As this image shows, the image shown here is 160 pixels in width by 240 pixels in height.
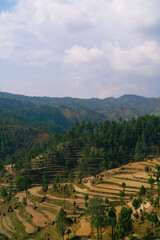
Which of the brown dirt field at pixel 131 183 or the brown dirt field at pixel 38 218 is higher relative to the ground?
the brown dirt field at pixel 131 183

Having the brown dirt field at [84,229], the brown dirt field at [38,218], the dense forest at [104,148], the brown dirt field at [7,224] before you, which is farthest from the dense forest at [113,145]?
the brown dirt field at [84,229]

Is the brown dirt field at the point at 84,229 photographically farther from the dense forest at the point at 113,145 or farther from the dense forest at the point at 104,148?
the dense forest at the point at 113,145

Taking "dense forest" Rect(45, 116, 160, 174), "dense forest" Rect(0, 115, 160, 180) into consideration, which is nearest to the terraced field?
"dense forest" Rect(0, 115, 160, 180)

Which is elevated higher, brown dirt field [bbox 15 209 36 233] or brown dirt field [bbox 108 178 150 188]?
brown dirt field [bbox 108 178 150 188]

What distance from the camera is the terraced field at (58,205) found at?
52.6 m

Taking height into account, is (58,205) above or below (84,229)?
below

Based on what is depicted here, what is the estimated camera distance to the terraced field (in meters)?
52.6

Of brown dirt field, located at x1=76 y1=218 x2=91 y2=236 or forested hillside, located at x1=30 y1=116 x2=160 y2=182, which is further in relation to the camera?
forested hillside, located at x1=30 y1=116 x2=160 y2=182

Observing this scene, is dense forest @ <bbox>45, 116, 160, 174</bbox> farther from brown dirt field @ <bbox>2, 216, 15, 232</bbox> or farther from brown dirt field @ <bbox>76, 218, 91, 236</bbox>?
brown dirt field @ <bbox>76, 218, 91, 236</bbox>

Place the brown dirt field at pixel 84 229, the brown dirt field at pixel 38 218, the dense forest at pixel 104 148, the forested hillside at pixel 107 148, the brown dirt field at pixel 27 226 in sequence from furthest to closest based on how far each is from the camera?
the forested hillside at pixel 107 148
the dense forest at pixel 104 148
the brown dirt field at pixel 38 218
the brown dirt field at pixel 27 226
the brown dirt field at pixel 84 229

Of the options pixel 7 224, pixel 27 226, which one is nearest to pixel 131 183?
pixel 27 226

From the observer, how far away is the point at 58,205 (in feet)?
218

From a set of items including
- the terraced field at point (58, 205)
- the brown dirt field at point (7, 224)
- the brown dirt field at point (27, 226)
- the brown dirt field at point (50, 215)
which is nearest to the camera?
the terraced field at point (58, 205)

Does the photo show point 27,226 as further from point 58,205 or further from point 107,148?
point 107,148
